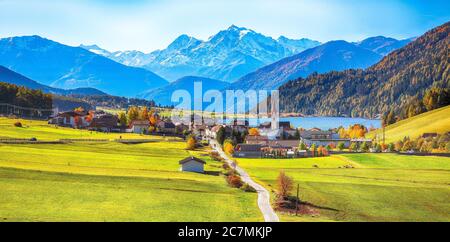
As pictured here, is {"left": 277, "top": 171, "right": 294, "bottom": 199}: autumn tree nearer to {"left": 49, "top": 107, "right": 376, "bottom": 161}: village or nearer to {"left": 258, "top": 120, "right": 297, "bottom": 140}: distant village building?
{"left": 49, "top": 107, "right": 376, "bottom": 161}: village

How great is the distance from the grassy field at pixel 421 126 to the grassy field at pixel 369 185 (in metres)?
38.1

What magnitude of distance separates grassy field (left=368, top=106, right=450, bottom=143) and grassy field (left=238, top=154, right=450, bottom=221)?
3812cm

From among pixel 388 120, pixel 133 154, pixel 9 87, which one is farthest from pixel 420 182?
pixel 9 87

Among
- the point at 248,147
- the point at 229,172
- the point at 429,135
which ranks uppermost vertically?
the point at 429,135

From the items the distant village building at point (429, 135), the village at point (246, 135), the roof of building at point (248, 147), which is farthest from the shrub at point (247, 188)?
the distant village building at point (429, 135)

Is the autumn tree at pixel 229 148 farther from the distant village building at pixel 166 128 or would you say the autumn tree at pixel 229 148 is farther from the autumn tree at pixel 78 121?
the autumn tree at pixel 78 121

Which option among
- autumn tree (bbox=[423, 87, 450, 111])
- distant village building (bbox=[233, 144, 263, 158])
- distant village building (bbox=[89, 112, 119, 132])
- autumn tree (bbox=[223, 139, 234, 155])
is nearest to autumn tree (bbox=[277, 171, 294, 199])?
distant village building (bbox=[233, 144, 263, 158])

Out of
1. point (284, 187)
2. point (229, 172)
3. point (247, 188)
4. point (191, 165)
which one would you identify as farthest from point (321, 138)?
point (284, 187)

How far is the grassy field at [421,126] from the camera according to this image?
5219 inches

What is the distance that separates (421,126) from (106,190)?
11750 cm

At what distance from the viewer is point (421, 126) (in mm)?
141750

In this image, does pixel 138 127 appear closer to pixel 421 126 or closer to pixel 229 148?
pixel 229 148

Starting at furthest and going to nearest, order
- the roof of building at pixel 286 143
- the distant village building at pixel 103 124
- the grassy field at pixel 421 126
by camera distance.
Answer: the distant village building at pixel 103 124, the grassy field at pixel 421 126, the roof of building at pixel 286 143
